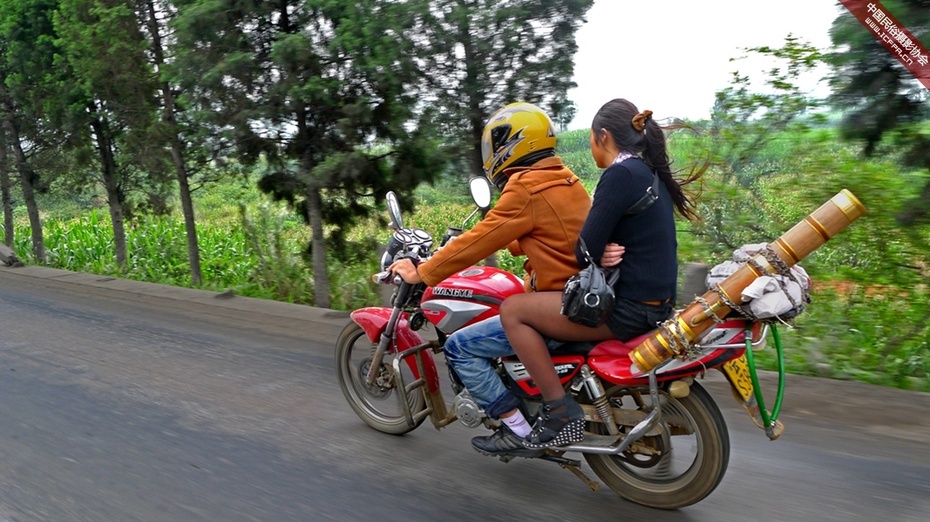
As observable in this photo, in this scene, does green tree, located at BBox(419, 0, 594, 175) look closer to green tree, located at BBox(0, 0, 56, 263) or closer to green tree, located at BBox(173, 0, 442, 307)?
green tree, located at BBox(173, 0, 442, 307)

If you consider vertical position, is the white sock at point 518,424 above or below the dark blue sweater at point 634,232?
below

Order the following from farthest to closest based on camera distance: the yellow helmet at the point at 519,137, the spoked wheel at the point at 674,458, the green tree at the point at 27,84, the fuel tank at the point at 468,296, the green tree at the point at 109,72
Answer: the green tree at the point at 27,84 → the green tree at the point at 109,72 → the fuel tank at the point at 468,296 → the yellow helmet at the point at 519,137 → the spoked wheel at the point at 674,458

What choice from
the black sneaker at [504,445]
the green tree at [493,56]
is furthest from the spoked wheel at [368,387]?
the green tree at [493,56]

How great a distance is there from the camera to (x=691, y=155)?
27.9ft

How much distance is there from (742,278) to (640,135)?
33.1 inches

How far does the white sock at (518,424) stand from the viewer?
4.07 metres

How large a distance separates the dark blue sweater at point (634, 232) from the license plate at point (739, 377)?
434 millimetres

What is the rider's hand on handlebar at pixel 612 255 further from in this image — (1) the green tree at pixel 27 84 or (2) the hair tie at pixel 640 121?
(1) the green tree at pixel 27 84

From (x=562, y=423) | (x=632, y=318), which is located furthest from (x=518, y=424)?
(x=632, y=318)

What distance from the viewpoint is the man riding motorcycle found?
3.87 metres

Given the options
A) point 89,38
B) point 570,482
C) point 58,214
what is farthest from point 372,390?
point 58,214

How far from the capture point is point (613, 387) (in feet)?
12.7

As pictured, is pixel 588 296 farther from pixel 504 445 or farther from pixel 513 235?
pixel 504 445

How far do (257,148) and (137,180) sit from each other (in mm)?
6080
